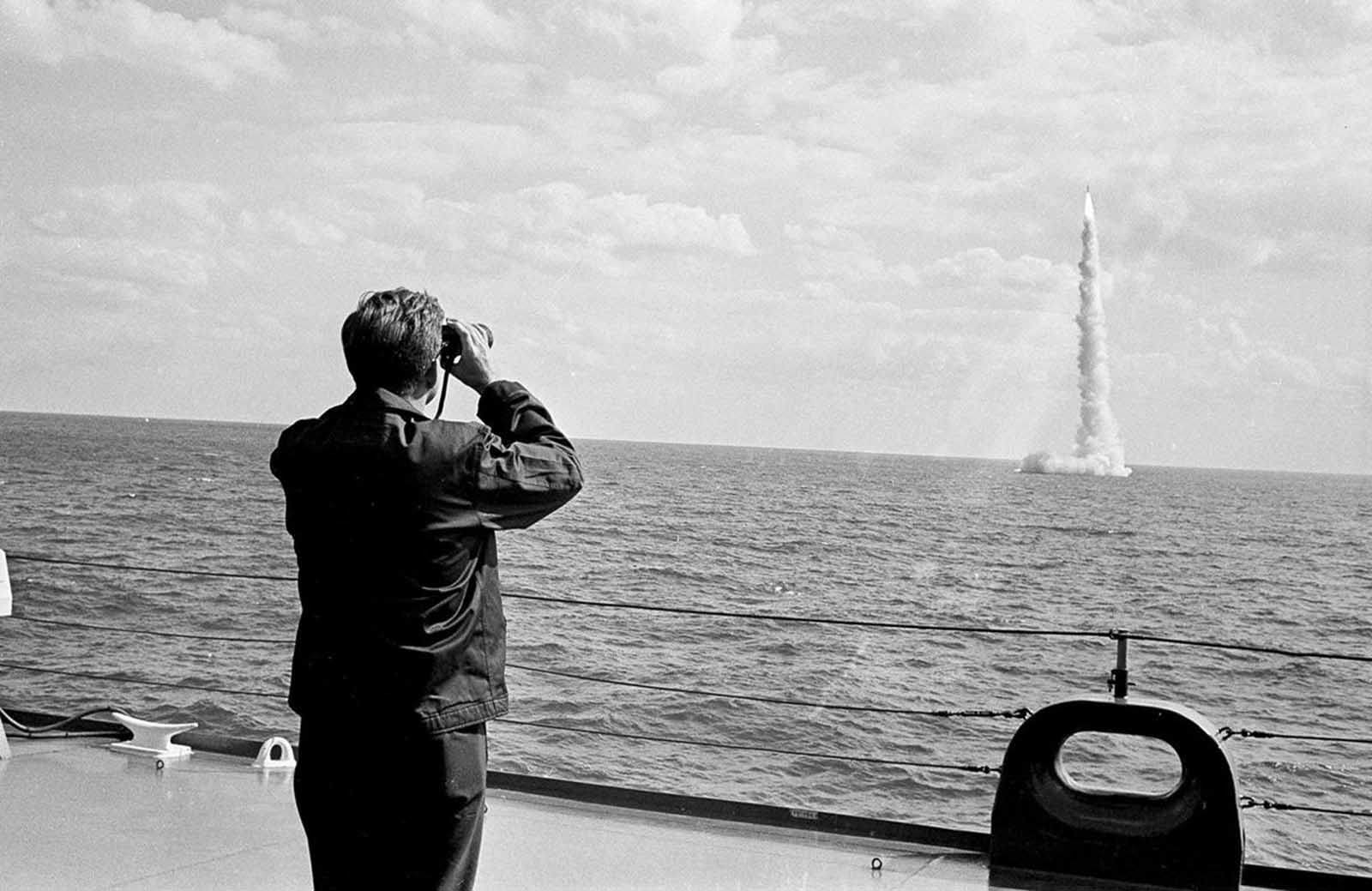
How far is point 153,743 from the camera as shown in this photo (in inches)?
217

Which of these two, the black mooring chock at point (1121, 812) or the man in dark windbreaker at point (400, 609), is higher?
the man in dark windbreaker at point (400, 609)

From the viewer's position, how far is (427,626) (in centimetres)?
235

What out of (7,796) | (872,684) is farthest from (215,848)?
(872,684)

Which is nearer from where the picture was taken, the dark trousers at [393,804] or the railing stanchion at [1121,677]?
the dark trousers at [393,804]

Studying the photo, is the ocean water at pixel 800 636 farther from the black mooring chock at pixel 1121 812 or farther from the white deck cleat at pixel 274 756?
the black mooring chock at pixel 1121 812

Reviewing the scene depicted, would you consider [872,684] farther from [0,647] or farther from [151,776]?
[151,776]

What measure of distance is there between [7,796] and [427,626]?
3.11 meters

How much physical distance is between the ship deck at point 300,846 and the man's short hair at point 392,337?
Answer: 203 centimetres

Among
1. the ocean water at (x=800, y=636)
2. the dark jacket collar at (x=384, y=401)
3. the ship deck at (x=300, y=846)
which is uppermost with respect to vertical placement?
the dark jacket collar at (x=384, y=401)

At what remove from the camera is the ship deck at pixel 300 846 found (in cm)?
402

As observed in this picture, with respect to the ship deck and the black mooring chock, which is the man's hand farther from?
the black mooring chock

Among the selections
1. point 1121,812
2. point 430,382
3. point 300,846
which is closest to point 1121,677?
point 1121,812

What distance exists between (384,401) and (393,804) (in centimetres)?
65

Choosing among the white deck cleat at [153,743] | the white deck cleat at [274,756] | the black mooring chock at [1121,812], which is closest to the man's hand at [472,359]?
the black mooring chock at [1121,812]
